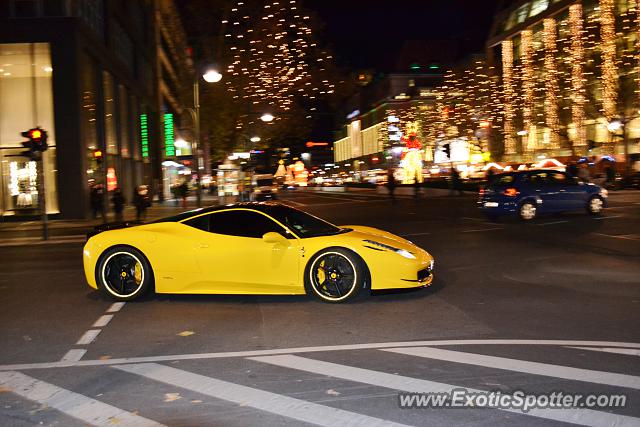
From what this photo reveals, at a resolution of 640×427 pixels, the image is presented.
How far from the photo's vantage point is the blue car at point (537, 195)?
2139 centimetres

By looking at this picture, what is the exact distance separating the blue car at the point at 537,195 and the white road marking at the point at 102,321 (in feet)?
49.3

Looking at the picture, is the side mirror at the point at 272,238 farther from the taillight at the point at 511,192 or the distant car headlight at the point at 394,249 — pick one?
the taillight at the point at 511,192

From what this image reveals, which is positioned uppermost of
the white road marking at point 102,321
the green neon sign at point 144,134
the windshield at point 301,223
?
the green neon sign at point 144,134

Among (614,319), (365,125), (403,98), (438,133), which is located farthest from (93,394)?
(365,125)

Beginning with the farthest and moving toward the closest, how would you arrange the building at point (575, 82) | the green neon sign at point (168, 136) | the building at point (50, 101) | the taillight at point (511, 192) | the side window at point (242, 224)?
the green neon sign at point (168, 136)
the building at point (575, 82)
the building at point (50, 101)
the taillight at point (511, 192)
the side window at point (242, 224)

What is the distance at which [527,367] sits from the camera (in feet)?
19.8

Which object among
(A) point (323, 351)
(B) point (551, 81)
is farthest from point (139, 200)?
(B) point (551, 81)

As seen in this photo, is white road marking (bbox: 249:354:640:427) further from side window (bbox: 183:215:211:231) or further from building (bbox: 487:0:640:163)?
building (bbox: 487:0:640:163)

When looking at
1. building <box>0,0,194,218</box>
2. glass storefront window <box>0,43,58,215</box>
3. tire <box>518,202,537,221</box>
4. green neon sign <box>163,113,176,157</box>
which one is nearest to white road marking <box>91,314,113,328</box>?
tire <box>518,202,537,221</box>

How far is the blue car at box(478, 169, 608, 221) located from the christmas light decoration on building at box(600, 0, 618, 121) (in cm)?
3112

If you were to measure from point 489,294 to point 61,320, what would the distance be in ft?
18.5

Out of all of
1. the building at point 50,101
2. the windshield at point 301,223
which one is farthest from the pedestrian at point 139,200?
the windshield at point 301,223

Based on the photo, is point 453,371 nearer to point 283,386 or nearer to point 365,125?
point 283,386

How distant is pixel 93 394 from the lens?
561cm
